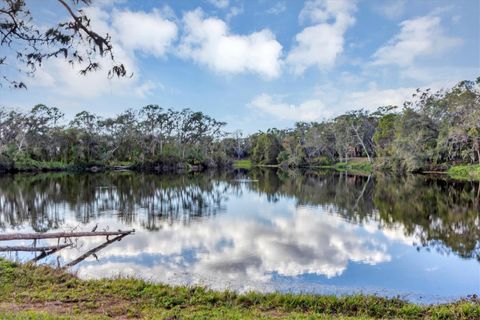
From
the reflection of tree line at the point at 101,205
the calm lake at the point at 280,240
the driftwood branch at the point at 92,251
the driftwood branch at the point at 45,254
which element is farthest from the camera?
the reflection of tree line at the point at 101,205

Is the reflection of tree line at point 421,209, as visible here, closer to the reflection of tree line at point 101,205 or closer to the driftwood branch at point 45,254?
the reflection of tree line at point 101,205

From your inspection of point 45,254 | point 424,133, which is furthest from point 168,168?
point 45,254

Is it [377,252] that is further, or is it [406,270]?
[377,252]

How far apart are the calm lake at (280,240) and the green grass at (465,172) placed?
1700 cm

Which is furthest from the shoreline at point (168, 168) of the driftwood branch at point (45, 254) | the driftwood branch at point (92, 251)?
the driftwood branch at point (45, 254)

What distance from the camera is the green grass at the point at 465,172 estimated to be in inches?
1683

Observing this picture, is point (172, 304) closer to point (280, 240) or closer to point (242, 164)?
point (280, 240)

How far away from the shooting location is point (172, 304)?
705cm

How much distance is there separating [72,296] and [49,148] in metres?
65.9

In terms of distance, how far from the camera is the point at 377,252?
13.4 m

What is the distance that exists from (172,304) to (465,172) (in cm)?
4912

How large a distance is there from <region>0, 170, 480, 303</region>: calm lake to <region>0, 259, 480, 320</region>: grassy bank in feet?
5.99

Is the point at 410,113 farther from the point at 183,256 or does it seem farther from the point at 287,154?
the point at 183,256

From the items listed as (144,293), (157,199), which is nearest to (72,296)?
(144,293)
